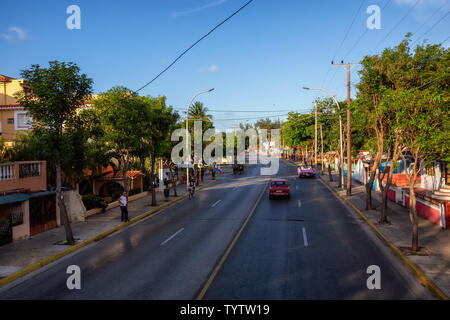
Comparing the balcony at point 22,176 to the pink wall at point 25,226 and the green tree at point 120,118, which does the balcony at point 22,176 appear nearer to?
the pink wall at point 25,226

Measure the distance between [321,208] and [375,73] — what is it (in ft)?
32.4

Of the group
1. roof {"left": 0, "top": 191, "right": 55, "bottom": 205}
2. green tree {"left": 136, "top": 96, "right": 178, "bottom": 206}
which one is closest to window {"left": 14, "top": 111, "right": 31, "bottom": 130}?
green tree {"left": 136, "top": 96, "right": 178, "bottom": 206}

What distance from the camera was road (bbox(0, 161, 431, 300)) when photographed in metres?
9.18

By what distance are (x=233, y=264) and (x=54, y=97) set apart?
10153 millimetres

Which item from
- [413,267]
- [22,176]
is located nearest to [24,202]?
[22,176]

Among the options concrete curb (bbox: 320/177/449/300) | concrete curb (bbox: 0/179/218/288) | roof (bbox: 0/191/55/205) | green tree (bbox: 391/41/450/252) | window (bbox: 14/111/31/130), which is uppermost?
window (bbox: 14/111/31/130)

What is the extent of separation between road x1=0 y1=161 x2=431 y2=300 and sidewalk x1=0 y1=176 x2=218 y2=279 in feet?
2.97

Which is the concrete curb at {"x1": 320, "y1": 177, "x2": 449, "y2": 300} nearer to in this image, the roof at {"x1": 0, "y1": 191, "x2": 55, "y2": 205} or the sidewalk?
the sidewalk

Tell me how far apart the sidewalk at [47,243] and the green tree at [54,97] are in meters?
1.14

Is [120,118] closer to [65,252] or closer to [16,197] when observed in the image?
[16,197]

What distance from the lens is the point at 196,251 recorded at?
42.8 ft

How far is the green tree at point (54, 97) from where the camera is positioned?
47.0 feet

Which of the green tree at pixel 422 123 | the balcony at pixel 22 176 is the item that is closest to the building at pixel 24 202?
the balcony at pixel 22 176

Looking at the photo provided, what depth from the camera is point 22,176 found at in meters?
17.0
